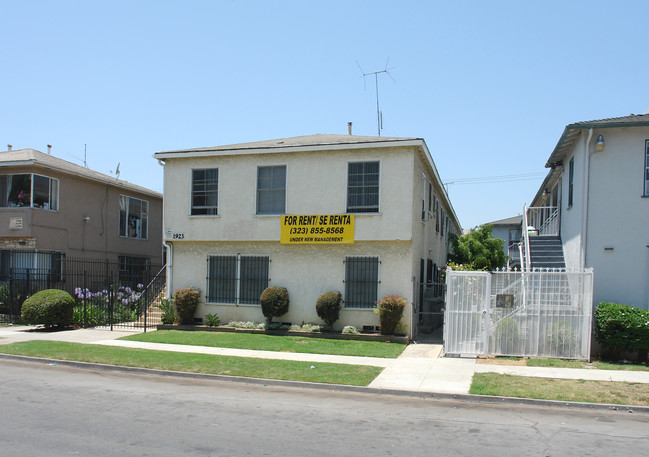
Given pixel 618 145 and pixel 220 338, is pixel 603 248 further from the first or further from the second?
pixel 220 338

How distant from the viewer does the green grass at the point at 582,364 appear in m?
12.1

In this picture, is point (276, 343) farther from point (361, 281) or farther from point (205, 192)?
point (205, 192)

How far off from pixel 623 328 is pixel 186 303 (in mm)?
Answer: 12566

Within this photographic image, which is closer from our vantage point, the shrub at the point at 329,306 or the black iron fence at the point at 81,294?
the shrub at the point at 329,306

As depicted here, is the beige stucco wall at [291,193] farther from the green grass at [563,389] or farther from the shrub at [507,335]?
the green grass at [563,389]

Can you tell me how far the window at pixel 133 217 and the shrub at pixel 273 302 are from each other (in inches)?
463

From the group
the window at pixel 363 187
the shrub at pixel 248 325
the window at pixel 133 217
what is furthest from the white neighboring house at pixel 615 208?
the window at pixel 133 217

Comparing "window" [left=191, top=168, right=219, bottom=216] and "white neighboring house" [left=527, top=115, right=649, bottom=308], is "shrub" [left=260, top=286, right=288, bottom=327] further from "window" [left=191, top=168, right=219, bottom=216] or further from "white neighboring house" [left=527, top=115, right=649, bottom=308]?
"white neighboring house" [left=527, top=115, right=649, bottom=308]

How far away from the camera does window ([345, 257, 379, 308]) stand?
1662 cm

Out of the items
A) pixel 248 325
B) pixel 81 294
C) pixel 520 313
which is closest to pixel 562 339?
pixel 520 313

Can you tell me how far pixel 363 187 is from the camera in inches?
662

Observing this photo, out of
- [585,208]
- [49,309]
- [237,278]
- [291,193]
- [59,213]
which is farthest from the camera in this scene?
[59,213]

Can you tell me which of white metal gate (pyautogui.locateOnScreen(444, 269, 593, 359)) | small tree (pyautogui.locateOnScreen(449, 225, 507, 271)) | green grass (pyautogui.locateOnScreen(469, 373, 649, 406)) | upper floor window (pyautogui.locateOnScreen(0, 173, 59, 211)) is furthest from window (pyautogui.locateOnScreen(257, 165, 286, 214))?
small tree (pyautogui.locateOnScreen(449, 225, 507, 271))

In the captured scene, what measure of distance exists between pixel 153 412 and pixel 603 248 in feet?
37.9
